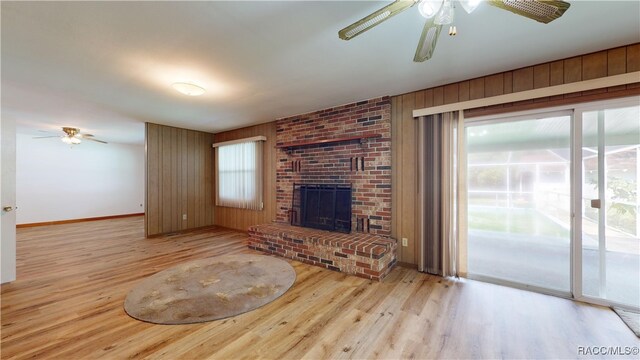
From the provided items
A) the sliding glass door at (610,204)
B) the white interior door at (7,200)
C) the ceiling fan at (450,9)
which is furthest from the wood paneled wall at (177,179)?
the sliding glass door at (610,204)

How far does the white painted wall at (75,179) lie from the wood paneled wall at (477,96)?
8.47 meters

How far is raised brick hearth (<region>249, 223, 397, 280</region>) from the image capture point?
Answer: 9.35 feet

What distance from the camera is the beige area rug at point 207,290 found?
82.7 inches

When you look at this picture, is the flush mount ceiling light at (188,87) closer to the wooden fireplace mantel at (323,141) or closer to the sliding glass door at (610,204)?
the wooden fireplace mantel at (323,141)

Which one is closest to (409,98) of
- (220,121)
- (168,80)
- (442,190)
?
(442,190)

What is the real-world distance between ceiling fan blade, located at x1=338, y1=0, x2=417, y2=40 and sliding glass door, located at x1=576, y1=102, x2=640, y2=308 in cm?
241

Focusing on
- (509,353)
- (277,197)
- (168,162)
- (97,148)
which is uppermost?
(97,148)

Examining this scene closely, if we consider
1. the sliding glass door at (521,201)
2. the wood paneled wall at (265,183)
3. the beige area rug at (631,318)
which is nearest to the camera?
the beige area rug at (631,318)

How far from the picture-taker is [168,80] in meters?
2.76

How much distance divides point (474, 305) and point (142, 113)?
221 inches

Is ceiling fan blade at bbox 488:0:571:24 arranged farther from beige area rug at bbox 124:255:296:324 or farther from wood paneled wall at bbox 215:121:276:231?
wood paneled wall at bbox 215:121:276:231

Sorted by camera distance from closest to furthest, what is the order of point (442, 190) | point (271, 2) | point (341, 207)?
point (271, 2) < point (442, 190) < point (341, 207)

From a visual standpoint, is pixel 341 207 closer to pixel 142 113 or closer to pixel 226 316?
pixel 226 316

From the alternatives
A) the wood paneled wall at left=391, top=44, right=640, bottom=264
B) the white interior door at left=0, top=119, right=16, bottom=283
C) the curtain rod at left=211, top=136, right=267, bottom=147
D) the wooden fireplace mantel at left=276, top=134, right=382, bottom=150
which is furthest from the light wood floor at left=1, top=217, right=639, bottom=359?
the curtain rod at left=211, top=136, right=267, bottom=147
